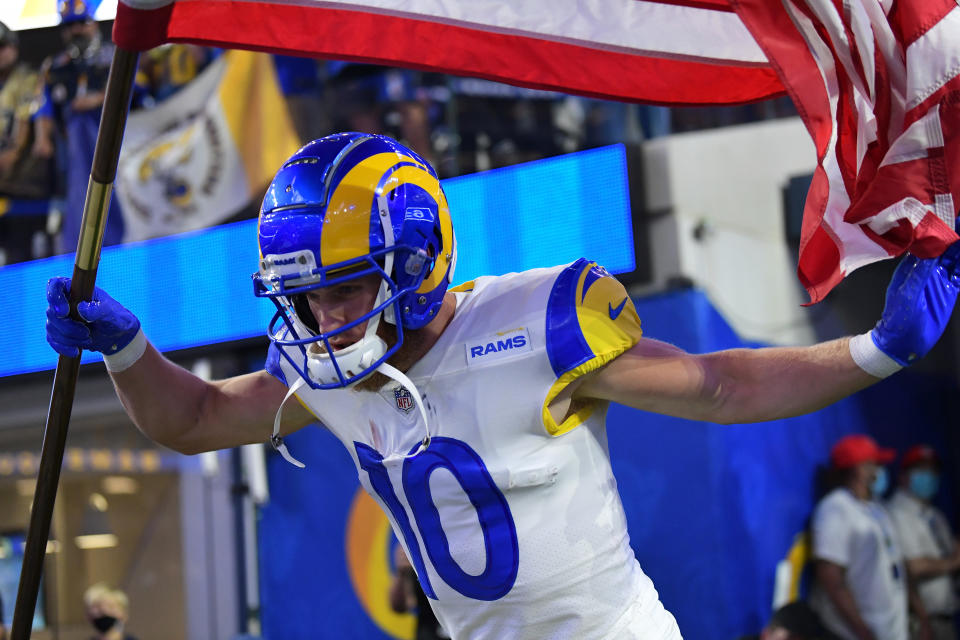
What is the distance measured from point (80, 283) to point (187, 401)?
38 centimetres

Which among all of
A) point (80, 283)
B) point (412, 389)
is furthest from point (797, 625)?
point (80, 283)

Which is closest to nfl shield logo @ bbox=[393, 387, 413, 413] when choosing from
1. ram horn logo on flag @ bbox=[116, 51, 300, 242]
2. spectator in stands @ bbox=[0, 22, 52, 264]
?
ram horn logo on flag @ bbox=[116, 51, 300, 242]

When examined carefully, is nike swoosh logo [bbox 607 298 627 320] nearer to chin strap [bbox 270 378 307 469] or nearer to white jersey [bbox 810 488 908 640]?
chin strap [bbox 270 378 307 469]

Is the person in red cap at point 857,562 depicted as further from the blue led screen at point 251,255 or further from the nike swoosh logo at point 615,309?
the nike swoosh logo at point 615,309

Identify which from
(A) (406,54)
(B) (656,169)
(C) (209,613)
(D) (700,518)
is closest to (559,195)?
(B) (656,169)

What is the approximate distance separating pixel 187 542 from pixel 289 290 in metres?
6.09

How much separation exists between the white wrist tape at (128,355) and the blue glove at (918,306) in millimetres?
1489

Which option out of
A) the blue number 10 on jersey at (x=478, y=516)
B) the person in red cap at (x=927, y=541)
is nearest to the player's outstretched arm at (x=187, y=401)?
the blue number 10 on jersey at (x=478, y=516)

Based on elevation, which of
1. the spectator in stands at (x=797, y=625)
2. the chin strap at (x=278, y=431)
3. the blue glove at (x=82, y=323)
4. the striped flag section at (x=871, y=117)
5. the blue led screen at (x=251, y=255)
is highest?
the blue led screen at (x=251, y=255)

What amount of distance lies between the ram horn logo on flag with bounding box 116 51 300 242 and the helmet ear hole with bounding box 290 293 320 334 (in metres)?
4.59

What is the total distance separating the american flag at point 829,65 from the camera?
2.11 meters

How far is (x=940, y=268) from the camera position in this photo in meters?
2.07

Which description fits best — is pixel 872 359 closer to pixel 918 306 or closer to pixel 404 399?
pixel 918 306

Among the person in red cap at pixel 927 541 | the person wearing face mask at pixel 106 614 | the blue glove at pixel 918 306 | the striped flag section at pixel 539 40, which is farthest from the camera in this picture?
the person in red cap at pixel 927 541
